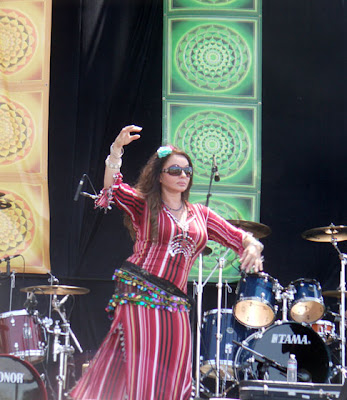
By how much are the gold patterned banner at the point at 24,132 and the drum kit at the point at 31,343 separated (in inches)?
16.4

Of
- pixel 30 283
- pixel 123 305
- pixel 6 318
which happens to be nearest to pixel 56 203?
pixel 30 283

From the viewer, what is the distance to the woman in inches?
128

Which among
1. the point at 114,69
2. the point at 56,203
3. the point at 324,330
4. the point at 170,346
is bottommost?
the point at 324,330

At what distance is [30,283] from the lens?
6.95 m

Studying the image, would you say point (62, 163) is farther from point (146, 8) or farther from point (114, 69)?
point (146, 8)

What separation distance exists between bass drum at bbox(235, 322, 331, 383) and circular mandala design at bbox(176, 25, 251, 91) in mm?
2575

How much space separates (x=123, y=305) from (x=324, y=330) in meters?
3.71

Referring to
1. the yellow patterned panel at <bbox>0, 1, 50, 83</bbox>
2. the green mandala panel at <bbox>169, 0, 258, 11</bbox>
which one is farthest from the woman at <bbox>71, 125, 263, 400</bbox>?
the green mandala panel at <bbox>169, 0, 258, 11</bbox>

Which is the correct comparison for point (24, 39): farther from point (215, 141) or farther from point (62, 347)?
point (62, 347)

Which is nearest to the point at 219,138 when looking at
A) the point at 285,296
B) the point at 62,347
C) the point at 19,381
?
the point at 285,296

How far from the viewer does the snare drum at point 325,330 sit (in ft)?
21.3

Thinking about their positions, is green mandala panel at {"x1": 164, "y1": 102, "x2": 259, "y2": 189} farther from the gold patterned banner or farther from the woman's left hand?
the woman's left hand

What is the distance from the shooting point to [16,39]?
700 centimetres

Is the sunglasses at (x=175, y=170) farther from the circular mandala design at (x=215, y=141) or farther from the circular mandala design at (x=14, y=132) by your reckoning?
the circular mandala design at (x=14, y=132)
